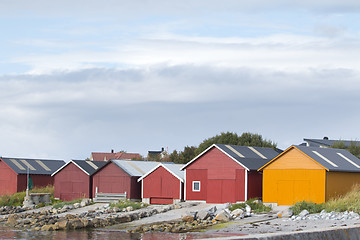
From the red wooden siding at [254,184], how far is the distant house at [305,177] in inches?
102

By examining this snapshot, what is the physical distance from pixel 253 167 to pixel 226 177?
217cm

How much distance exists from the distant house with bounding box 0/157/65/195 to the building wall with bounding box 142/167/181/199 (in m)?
16.8

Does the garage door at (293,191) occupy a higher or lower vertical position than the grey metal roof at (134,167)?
lower

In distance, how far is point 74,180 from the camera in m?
52.0

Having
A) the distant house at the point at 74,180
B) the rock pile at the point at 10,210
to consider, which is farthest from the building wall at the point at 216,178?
the rock pile at the point at 10,210

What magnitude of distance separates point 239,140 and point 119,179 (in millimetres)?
28235

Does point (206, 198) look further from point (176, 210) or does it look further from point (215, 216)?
point (215, 216)

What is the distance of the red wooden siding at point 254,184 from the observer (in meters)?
41.6

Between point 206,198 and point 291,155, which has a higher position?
point 291,155

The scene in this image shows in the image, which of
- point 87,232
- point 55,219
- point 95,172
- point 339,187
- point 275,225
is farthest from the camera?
point 95,172

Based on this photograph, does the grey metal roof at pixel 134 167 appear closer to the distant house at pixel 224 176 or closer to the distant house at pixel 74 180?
the distant house at pixel 74 180

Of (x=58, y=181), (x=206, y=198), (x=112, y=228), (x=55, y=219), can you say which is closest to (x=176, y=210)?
(x=206, y=198)

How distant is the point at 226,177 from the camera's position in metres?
42.2

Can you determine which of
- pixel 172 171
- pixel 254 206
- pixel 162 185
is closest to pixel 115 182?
pixel 162 185
